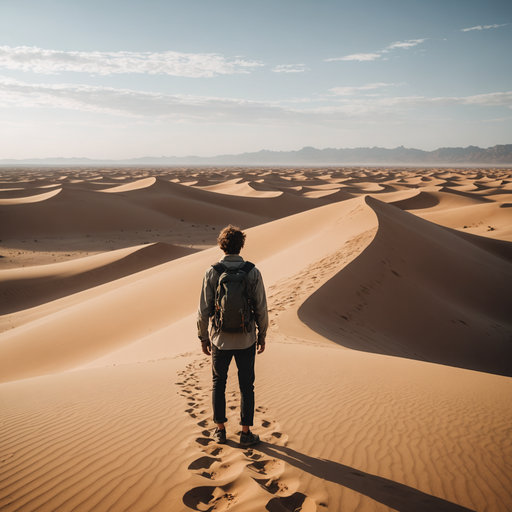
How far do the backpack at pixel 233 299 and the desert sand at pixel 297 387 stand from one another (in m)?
0.96

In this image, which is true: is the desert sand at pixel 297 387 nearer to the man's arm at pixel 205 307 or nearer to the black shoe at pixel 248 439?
the black shoe at pixel 248 439

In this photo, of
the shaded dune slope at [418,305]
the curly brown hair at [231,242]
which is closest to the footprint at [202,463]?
the curly brown hair at [231,242]

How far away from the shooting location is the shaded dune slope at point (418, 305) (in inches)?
311

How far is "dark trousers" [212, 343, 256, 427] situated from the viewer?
2.92m

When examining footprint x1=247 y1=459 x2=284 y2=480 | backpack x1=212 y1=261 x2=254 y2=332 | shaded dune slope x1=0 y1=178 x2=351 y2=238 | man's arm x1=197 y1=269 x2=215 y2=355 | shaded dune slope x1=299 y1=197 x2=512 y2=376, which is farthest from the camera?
shaded dune slope x1=0 y1=178 x2=351 y2=238

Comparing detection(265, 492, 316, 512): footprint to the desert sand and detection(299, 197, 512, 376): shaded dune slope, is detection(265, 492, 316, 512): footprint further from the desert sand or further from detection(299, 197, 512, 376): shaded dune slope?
detection(299, 197, 512, 376): shaded dune slope

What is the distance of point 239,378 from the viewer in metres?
2.94

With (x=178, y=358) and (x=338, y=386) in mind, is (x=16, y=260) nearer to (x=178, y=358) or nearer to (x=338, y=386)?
(x=178, y=358)

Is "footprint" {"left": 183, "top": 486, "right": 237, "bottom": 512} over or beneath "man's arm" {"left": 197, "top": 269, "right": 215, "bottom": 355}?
beneath

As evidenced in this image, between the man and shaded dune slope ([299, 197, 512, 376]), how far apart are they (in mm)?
3995

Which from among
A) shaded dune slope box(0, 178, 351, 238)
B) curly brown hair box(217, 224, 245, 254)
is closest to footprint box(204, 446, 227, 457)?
curly brown hair box(217, 224, 245, 254)

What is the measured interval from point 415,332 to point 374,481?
671 centimetres

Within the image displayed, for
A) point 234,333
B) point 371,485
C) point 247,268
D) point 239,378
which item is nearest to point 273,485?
point 371,485

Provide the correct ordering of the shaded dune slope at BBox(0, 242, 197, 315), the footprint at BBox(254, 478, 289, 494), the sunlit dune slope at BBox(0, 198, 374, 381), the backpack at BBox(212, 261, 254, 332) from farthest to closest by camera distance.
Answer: the shaded dune slope at BBox(0, 242, 197, 315) < the sunlit dune slope at BBox(0, 198, 374, 381) < the backpack at BBox(212, 261, 254, 332) < the footprint at BBox(254, 478, 289, 494)
